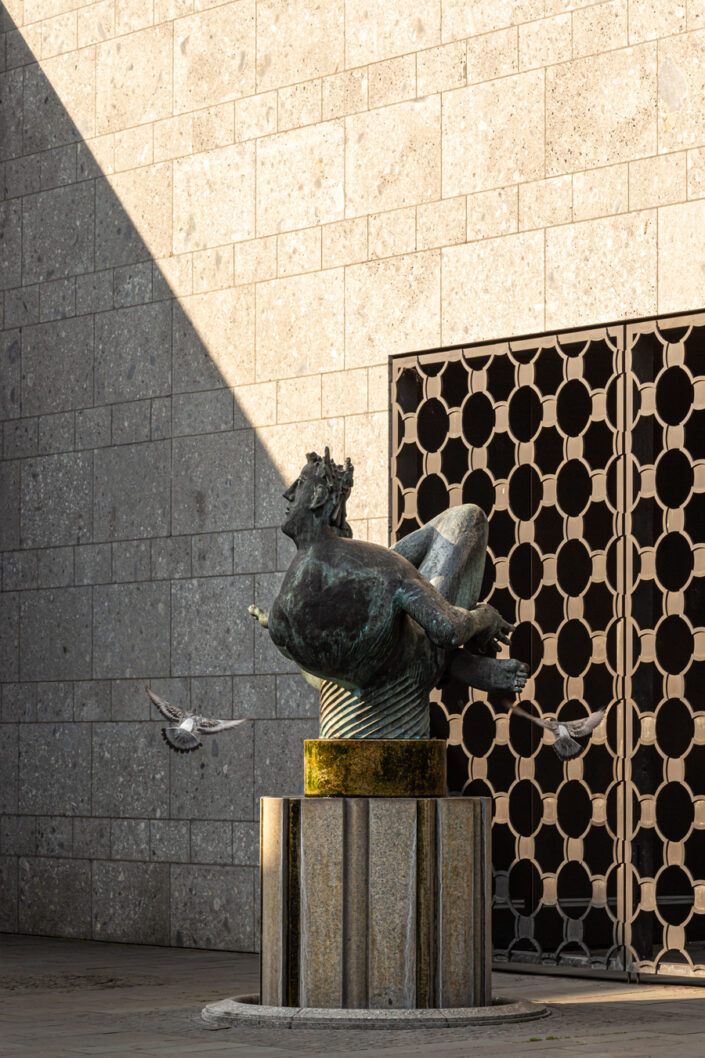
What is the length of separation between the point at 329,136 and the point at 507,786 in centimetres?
433

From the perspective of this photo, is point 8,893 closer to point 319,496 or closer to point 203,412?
point 203,412

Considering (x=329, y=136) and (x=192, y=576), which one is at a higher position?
(x=329, y=136)

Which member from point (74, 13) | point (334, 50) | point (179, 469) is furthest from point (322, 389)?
point (74, 13)

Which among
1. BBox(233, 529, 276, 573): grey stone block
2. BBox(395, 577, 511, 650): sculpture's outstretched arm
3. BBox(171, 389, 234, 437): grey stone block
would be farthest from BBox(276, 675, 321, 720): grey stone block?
BBox(395, 577, 511, 650): sculpture's outstretched arm

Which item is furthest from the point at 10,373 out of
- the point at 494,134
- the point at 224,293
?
the point at 494,134

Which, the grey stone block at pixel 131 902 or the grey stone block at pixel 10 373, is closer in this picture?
the grey stone block at pixel 131 902

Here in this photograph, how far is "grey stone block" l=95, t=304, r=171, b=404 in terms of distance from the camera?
13.2m

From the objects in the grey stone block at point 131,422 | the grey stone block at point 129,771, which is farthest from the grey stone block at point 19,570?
the grey stone block at point 129,771

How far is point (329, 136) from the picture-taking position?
40.4 feet

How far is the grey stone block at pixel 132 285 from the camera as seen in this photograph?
13375mm

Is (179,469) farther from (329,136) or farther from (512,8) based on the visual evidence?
(512,8)

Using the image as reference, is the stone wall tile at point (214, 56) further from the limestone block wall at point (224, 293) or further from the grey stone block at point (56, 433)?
the grey stone block at point (56, 433)

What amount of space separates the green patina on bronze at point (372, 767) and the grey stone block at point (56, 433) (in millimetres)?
5825

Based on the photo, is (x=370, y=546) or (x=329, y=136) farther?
(x=329, y=136)
